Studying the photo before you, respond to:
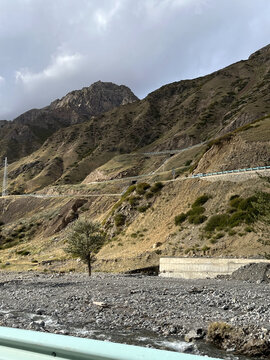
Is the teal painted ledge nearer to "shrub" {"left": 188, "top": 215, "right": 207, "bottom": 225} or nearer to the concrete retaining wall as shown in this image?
the concrete retaining wall

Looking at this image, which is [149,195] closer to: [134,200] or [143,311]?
[134,200]

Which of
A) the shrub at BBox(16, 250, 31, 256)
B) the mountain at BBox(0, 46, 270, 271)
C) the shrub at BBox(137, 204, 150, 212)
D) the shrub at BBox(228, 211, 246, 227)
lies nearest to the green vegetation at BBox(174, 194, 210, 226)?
the mountain at BBox(0, 46, 270, 271)

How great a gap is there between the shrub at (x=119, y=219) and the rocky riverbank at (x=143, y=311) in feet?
89.7

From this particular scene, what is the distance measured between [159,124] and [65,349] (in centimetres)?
14258

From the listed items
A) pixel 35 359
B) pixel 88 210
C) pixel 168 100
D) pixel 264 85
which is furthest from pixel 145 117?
pixel 35 359

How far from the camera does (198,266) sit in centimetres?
3262

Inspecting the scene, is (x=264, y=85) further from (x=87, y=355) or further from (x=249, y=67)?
(x=87, y=355)

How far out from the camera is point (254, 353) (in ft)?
34.6

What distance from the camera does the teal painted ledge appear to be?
243 centimetres

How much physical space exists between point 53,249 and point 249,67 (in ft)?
426

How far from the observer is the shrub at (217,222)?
1544 inches

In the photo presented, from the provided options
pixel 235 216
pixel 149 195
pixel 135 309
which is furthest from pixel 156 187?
pixel 135 309

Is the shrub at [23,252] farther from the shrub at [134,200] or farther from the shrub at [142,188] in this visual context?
the shrub at [142,188]

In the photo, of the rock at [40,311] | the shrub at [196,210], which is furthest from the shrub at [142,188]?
the rock at [40,311]
